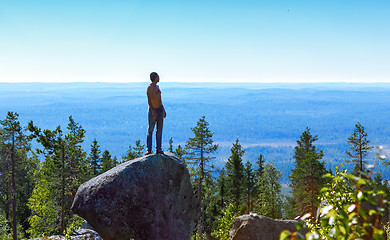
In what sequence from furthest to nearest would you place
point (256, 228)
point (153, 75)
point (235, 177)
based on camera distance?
point (235, 177), point (256, 228), point (153, 75)

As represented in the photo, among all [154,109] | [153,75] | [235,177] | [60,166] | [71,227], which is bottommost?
[235,177]

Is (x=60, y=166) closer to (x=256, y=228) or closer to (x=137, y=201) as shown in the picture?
(x=137, y=201)

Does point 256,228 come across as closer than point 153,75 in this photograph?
No

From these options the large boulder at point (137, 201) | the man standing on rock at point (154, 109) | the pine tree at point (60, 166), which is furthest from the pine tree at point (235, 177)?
the man standing on rock at point (154, 109)

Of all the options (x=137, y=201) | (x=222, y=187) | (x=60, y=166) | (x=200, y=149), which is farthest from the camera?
(x=222, y=187)

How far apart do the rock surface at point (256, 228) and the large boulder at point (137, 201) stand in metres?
5.50

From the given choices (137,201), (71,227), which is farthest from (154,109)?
(71,227)

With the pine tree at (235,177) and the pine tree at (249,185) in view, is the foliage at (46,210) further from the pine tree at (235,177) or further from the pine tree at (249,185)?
the pine tree at (249,185)

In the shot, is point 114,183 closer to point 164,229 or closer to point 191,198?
point 164,229

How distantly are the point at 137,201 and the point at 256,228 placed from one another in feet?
30.8

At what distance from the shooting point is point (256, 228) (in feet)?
68.6

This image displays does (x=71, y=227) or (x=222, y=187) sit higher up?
(x=71, y=227)

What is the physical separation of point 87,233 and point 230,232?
881 centimetres

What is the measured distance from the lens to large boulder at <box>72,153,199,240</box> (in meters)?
14.1
